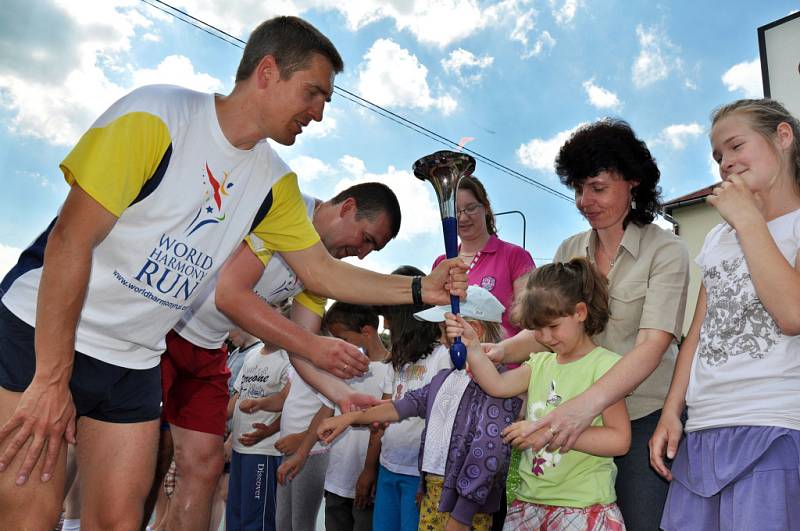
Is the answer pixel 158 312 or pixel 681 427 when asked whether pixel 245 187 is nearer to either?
pixel 158 312

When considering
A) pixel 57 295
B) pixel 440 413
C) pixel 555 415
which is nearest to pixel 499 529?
pixel 440 413

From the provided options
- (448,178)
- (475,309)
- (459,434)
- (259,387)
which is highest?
(448,178)

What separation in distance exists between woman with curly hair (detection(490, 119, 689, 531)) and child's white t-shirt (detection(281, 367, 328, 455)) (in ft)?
6.49

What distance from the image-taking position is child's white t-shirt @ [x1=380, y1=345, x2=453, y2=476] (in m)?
3.75

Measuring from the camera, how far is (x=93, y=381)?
216 cm

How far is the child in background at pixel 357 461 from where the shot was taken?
4.12 m

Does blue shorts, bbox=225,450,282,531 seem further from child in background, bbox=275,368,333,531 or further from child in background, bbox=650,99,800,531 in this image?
child in background, bbox=650,99,800,531

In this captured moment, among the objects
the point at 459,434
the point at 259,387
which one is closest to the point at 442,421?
the point at 459,434

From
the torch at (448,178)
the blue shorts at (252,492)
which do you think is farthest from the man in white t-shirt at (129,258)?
the blue shorts at (252,492)

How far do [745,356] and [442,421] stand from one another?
1.69m

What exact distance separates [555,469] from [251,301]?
1723mm

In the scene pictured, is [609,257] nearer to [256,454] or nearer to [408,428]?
[408,428]

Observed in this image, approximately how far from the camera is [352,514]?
4340 mm

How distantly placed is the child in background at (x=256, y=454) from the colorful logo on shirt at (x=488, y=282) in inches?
76.4
